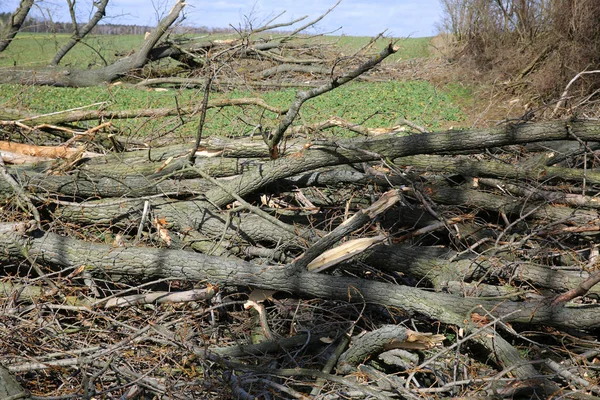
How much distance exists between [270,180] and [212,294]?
3.87 feet

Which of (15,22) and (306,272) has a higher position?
(15,22)

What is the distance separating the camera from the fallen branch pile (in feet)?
10.7

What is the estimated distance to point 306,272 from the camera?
143 inches

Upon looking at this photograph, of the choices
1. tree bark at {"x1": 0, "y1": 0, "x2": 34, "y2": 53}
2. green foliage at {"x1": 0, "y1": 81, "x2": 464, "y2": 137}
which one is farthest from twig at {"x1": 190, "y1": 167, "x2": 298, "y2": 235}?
tree bark at {"x1": 0, "y1": 0, "x2": 34, "y2": 53}

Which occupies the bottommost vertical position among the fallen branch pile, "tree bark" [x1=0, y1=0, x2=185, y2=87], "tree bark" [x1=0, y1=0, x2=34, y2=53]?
the fallen branch pile

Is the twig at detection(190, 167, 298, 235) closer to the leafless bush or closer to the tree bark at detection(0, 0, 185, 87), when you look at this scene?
the leafless bush

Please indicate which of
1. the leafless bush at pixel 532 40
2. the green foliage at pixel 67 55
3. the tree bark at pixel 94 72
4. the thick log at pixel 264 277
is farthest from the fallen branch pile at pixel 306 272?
the green foliage at pixel 67 55

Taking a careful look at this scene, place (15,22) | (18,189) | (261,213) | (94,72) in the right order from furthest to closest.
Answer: (15,22) → (94,72) → (18,189) → (261,213)

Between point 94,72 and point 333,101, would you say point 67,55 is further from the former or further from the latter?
point 333,101

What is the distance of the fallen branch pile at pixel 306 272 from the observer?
3262 millimetres

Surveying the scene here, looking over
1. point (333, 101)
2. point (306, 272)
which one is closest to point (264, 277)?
point (306, 272)

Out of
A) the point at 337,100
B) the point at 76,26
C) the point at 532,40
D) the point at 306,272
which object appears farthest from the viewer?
the point at 76,26

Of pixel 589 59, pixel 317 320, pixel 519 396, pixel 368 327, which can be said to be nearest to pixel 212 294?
pixel 317 320

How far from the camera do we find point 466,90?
13422 millimetres
